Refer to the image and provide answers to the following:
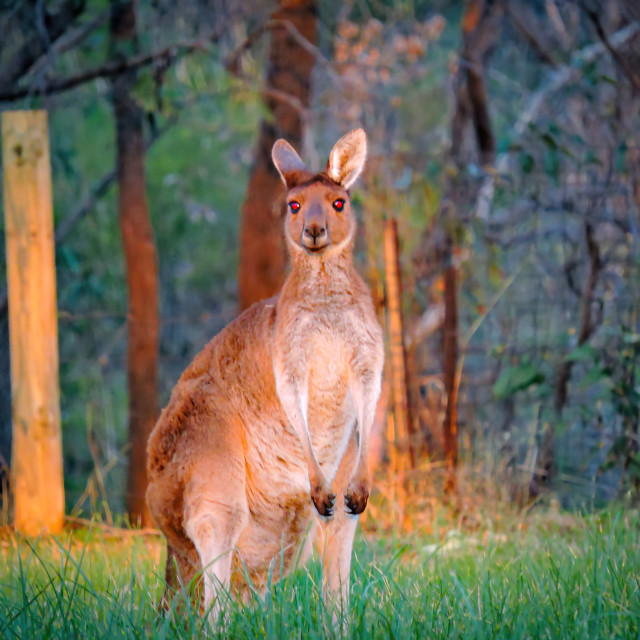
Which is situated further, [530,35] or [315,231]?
[530,35]

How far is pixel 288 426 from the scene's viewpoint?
2826 mm

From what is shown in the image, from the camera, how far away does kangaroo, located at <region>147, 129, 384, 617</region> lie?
2.69 m

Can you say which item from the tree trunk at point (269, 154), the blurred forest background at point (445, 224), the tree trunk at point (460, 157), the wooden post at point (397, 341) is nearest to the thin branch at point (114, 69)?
the blurred forest background at point (445, 224)

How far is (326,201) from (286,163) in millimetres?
272

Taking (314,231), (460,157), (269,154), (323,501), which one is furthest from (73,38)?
(323,501)

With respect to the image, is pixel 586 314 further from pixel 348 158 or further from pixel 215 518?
pixel 215 518

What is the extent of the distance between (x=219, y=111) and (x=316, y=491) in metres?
10.5

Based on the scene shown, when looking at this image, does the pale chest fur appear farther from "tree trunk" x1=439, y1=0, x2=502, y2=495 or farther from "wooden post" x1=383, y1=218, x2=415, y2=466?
"tree trunk" x1=439, y1=0, x2=502, y2=495

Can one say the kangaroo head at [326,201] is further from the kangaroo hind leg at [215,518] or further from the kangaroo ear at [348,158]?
the kangaroo hind leg at [215,518]

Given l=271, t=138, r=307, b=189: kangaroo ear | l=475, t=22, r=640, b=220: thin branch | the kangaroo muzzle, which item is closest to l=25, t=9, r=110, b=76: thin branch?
l=475, t=22, r=640, b=220: thin branch

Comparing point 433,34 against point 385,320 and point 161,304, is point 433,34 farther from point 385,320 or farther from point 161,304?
point 161,304

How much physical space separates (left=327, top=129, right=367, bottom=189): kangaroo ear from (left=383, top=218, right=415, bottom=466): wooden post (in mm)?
2797

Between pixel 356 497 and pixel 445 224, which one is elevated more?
pixel 445 224

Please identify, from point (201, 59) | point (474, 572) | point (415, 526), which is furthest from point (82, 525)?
point (201, 59)
